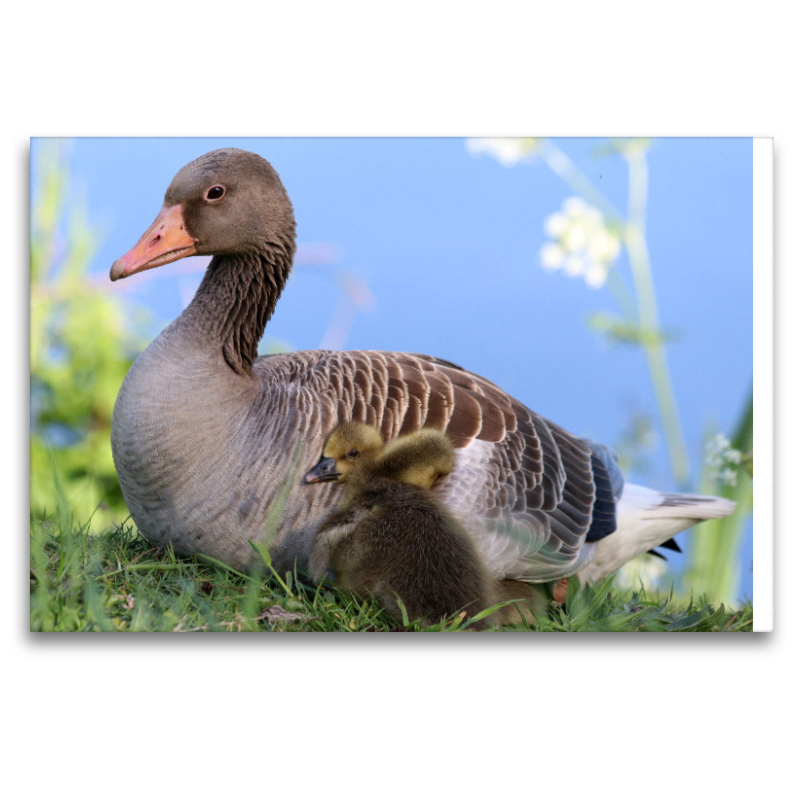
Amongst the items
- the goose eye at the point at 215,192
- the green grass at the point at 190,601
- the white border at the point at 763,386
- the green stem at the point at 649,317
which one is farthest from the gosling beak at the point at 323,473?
the white border at the point at 763,386

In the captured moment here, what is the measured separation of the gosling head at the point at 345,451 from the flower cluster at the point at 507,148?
3.75 ft

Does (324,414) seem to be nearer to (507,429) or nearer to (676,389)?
(507,429)

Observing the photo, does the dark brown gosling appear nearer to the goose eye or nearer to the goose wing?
the goose wing

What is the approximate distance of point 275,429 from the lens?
3270 millimetres

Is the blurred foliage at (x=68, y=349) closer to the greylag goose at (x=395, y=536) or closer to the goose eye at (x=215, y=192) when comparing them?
the goose eye at (x=215, y=192)

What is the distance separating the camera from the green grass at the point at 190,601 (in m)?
3.15

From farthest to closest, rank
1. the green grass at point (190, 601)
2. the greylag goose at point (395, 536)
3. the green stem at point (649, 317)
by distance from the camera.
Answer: the green stem at point (649, 317)
the green grass at point (190, 601)
the greylag goose at point (395, 536)

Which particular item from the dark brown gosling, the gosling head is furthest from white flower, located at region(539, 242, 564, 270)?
the gosling head

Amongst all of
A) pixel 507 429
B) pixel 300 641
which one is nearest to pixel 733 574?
pixel 507 429

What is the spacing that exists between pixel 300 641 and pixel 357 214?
160cm

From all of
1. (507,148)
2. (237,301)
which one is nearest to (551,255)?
(507,148)

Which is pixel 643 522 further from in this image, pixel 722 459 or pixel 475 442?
pixel 475 442
